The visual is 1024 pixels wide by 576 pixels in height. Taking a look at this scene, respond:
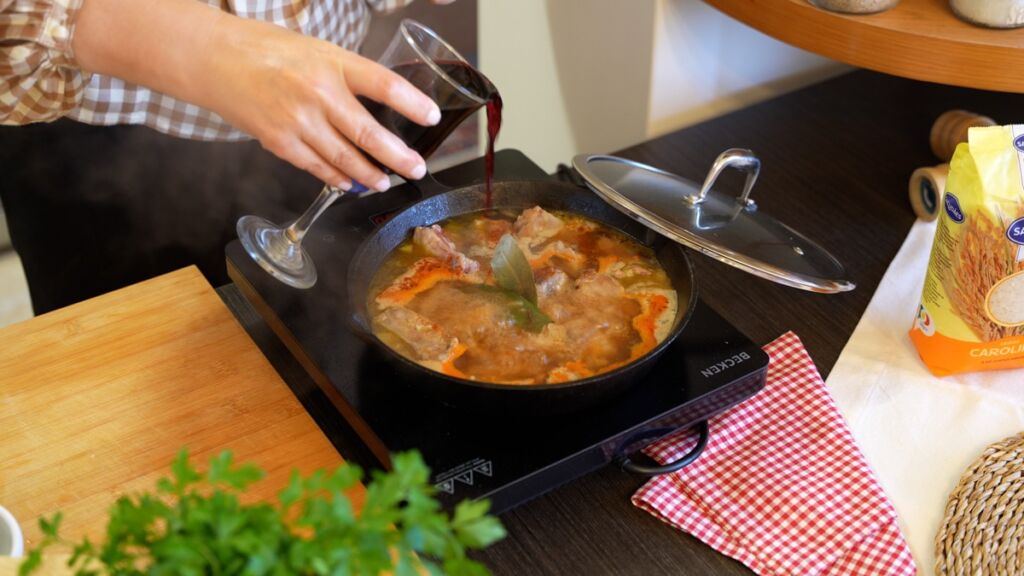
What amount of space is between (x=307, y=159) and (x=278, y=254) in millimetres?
215

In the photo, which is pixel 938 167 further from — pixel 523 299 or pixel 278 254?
pixel 278 254

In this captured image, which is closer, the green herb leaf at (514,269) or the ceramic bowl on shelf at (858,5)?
the green herb leaf at (514,269)

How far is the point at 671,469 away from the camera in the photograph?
1158 millimetres

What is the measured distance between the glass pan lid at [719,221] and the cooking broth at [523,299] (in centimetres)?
7

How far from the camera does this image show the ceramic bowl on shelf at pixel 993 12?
1.45 meters

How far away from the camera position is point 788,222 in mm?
1673

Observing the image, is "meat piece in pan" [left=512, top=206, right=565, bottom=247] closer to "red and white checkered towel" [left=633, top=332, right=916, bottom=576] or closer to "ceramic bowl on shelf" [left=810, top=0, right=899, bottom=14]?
"red and white checkered towel" [left=633, top=332, right=916, bottom=576]

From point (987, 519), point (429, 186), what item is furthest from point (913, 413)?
point (429, 186)

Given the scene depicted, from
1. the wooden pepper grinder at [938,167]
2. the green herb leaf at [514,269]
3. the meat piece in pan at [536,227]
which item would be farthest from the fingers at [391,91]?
the wooden pepper grinder at [938,167]

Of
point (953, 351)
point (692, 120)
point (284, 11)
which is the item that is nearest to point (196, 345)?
point (284, 11)

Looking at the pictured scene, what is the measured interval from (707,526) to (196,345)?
686 mm

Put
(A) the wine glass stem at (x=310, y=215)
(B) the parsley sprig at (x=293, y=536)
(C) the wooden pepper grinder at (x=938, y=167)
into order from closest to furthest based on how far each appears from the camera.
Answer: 1. (B) the parsley sprig at (x=293, y=536)
2. (A) the wine glass stem at (x=310, y=215)
3. (C) the wooden pepper grinder at (x=938, y=167)

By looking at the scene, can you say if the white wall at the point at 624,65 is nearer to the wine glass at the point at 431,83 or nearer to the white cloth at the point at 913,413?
the white cloth at the point at 913,413

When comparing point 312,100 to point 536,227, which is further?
point 536,227
